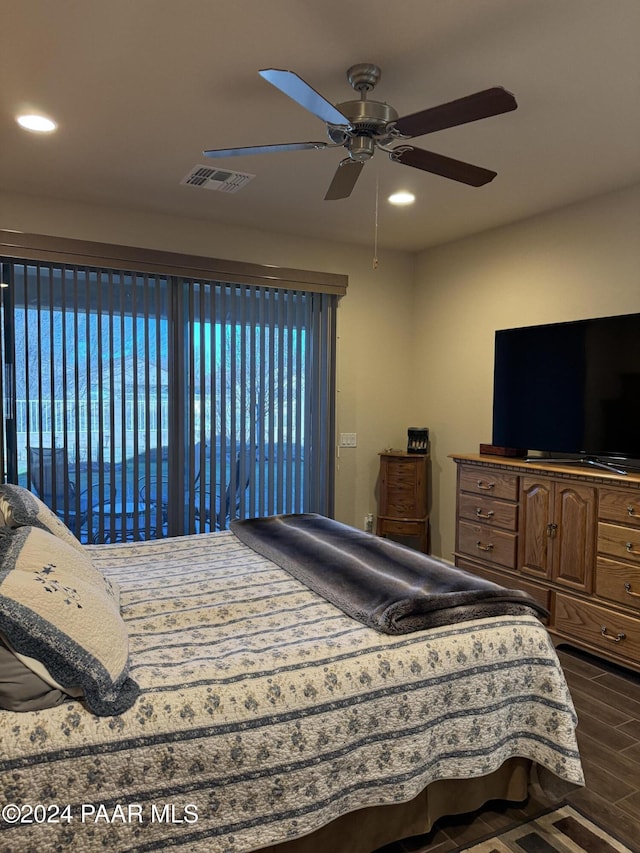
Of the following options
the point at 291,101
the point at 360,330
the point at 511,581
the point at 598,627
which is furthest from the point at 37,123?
the point at 598,627

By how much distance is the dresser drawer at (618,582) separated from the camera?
9.87ft

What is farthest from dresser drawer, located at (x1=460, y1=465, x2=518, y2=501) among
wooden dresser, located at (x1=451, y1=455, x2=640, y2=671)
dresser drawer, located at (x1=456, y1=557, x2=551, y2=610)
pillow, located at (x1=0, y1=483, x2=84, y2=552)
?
pillow, located at (x1=0, y1=483, x2=84, y2=552)

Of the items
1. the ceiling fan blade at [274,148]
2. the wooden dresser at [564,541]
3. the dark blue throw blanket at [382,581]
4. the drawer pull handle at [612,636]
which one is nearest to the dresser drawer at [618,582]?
the wooden dresser at [564,541]

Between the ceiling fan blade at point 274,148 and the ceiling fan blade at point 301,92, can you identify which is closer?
the ceiling fan blade at point 301,92

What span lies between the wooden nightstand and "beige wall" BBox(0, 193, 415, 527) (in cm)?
35

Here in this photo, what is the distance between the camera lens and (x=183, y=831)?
1.44 meters

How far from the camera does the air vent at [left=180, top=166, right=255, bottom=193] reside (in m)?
3.33

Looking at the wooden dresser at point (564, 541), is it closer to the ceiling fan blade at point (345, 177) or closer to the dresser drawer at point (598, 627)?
the dresser drawer at point (598, 627)

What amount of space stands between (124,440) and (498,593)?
2.91m

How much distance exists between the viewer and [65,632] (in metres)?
1.46

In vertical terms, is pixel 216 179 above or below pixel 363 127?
above

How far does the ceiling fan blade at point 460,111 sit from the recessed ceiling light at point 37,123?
1.67 meters

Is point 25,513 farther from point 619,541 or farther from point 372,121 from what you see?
point 619,541

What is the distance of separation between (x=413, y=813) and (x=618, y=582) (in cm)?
182
